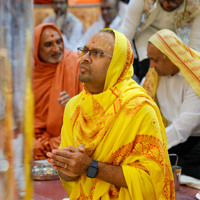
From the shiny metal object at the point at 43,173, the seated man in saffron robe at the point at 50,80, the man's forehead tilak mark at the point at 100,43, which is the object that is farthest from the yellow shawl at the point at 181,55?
the shiny metal object at the point at 43,173

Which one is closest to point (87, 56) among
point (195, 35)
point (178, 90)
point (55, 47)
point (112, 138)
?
point (112, 138)

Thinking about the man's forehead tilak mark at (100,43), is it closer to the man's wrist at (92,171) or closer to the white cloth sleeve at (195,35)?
the man's wrist at (92,171)

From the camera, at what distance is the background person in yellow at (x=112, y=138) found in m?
1.80

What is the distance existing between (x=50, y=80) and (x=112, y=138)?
209 centimetres

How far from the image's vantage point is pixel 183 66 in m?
3.06

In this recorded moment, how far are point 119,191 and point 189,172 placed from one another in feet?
5.00

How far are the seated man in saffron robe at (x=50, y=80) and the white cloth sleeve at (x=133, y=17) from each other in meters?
0.61

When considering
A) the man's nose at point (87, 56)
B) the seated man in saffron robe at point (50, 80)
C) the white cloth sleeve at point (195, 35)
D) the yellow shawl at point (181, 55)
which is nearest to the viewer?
the man's nose at point (87, 56)

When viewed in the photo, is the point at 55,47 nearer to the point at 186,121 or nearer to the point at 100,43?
the point at 186,121

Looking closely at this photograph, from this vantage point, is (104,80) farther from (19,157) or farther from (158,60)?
(19,157)

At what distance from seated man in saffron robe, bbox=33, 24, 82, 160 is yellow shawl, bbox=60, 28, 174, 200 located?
1.60 metres

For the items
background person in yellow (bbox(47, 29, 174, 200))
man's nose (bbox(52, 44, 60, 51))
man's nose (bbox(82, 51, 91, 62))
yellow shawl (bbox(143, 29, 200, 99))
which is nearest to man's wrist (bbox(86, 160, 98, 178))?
background person in yellow (bbox(47, 29, 174, 200))

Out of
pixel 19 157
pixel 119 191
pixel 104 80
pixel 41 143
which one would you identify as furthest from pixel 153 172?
pixel 41 143

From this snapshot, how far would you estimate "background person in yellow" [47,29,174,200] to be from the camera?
1796 mm
